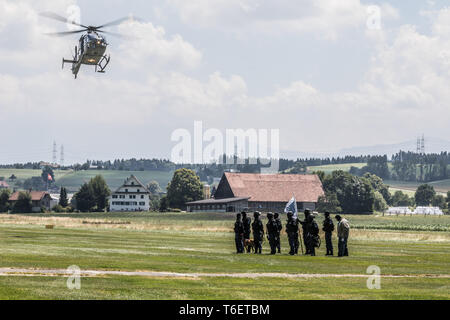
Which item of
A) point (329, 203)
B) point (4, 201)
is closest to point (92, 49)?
point (329, 203)

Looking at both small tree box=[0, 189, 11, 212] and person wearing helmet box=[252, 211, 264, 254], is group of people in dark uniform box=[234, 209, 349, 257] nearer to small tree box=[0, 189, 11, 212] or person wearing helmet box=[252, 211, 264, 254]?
person wearing helmet box=[252, 211, 264, 254]

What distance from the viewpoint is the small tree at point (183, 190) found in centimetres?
17925

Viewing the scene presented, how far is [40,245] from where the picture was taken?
4084 cm

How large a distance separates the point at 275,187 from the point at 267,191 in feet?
7.81

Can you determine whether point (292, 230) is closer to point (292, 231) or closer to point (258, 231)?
point (292, 231)

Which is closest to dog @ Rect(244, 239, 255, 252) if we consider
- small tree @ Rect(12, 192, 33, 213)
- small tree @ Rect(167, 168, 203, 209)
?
small tree @ Rect(167, 168, 203, 209)

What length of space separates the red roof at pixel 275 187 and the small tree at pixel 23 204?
145 feet

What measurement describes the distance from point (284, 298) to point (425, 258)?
1956cm

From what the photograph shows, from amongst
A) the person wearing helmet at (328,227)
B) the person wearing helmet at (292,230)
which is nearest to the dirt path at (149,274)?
the person wearing helmet at (328,227)

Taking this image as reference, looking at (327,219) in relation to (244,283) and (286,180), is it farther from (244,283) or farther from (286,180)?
(286,180)

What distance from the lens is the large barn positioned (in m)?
176

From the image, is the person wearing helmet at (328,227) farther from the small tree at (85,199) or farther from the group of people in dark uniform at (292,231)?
the small tree at (85,199)
